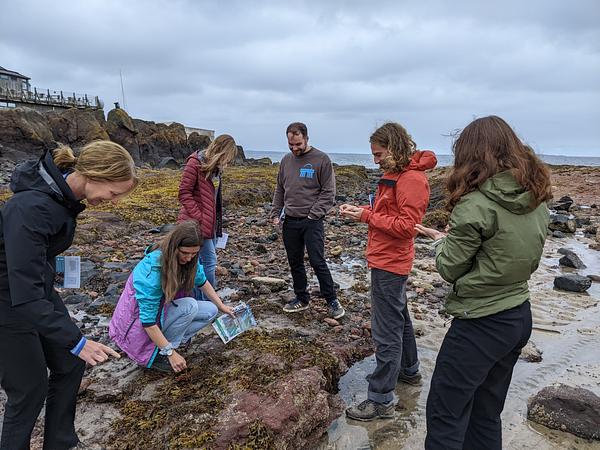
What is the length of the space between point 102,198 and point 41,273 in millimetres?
527

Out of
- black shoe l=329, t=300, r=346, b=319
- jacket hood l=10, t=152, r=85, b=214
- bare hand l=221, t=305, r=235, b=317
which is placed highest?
jacket hood l=10, t=152, r=85, b=214

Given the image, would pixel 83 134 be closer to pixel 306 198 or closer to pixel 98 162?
pixel 306 198

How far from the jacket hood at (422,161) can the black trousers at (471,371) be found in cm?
128

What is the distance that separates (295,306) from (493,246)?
11.6ft

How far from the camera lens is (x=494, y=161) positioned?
2.26 m

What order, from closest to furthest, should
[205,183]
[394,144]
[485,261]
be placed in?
[485,261] → [394,144] → [205,183]

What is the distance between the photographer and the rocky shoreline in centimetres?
314

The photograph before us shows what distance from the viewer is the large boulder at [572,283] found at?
7.51m

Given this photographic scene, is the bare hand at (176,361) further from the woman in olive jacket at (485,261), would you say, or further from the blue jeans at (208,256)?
the woman in olive jacket at (485,261)

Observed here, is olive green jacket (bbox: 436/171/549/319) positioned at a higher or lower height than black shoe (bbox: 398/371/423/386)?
higher

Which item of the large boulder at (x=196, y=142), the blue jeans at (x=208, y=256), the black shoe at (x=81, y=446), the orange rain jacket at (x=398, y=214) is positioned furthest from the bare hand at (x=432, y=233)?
the large boulder at (x=196, y=142)

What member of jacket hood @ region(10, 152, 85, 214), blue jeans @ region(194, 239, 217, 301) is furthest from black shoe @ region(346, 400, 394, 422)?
jacket hood @ region(10, 152, 85, 214)

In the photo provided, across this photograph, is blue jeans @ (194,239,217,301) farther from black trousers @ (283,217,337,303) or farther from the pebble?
the pebble

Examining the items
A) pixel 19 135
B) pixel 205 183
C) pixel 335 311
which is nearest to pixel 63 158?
pixel 205 183
